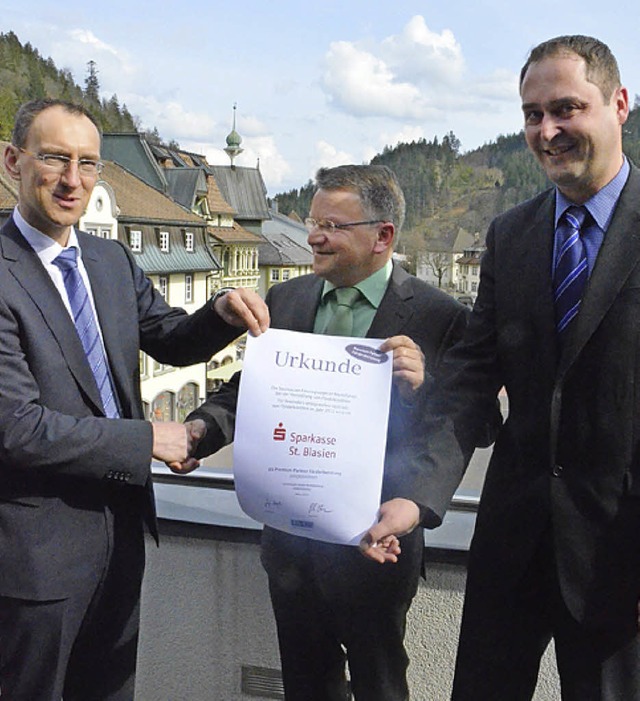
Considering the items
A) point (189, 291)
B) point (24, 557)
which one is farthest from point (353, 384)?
point (189, 291)

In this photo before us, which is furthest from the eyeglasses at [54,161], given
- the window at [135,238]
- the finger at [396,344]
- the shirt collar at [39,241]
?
the window at [135,238]

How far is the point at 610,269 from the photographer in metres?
1.38

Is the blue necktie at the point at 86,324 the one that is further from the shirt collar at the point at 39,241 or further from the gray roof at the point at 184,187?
the gray roof at the point at 184,187

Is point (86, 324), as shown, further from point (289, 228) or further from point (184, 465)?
point (289, 228)

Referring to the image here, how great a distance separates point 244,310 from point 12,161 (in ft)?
2.07

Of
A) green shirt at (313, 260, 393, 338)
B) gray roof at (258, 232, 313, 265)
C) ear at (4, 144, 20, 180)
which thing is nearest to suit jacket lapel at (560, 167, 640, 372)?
green shirt at (313, 260, 393, 338)

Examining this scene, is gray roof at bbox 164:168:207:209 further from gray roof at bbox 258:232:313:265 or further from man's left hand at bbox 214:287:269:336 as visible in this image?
man's left hand at bbox 214:287:269:336

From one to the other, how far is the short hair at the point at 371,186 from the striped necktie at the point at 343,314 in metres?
0.21

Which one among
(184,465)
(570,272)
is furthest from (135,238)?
(570,272)

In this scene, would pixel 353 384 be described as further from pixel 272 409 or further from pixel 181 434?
pixel 181 434

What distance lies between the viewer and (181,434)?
5.67 ft

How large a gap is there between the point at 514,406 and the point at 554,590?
15.6 inches

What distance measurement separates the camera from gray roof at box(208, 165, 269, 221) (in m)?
4.50

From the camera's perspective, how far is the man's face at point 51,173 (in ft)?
5.26
